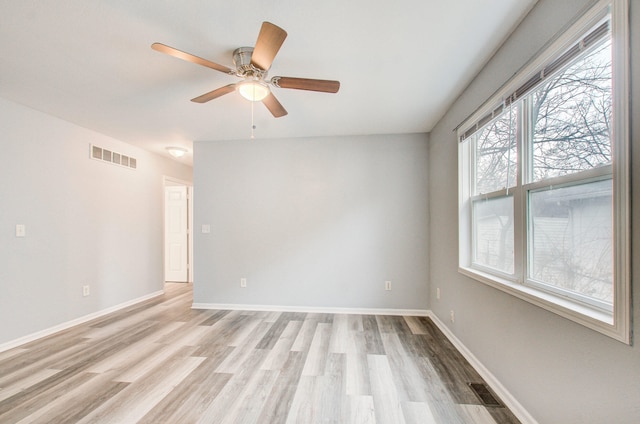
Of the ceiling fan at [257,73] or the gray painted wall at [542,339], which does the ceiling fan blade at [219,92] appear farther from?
the gray painted wall at [542,339]

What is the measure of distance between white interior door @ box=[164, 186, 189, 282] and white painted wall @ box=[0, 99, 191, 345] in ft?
3.75

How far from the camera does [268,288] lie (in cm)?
374

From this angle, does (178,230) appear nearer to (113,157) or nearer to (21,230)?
(113,157)

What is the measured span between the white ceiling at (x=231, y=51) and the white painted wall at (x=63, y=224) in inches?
16.1

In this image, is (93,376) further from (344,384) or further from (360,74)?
(360,74)

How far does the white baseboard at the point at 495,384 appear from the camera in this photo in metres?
1.57

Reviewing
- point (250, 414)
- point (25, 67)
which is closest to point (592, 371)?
point (250, 414)

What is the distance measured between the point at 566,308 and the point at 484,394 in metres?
1.00

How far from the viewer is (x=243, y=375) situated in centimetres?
210

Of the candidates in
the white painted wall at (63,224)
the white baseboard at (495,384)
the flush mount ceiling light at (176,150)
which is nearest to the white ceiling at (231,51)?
the white painted wall at (63,224)

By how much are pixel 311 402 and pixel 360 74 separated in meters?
2.47

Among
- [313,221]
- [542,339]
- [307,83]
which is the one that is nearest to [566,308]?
[542,339]

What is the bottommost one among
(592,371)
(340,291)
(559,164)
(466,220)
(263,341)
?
(263,341)

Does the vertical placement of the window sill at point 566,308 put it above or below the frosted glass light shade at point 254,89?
below
